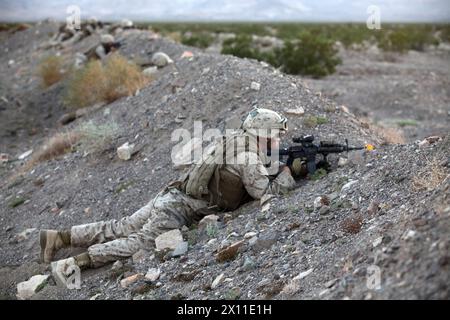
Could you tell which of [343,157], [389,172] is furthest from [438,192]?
[343,157]

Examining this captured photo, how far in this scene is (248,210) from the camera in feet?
17.9

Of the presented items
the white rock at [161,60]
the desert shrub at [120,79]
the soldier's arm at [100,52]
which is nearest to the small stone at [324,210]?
the desert shrub at [120,79]

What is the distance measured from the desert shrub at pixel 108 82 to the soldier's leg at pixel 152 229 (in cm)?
593

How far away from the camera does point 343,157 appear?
5.98m

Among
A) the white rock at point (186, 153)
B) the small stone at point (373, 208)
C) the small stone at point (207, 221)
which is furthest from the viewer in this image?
the white rock at point (186, 153)

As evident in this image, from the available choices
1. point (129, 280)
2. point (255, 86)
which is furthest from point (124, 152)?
point (129, 280)

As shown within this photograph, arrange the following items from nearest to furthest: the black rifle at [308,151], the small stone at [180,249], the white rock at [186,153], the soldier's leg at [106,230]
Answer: the small stone at [180,249]
the soldier's leg at [106,230]
the black rifle at [308,151]
the white rock at [186,153]

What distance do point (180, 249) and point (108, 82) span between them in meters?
6.96

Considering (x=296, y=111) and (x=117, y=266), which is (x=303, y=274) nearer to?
(x=117, y=266)

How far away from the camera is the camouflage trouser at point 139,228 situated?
5258mm

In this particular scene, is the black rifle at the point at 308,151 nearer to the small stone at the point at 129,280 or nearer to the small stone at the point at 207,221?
the small stone at the point at 207,221

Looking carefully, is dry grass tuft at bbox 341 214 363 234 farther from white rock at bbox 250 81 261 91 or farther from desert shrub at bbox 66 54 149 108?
desert shrub at bbox 66 54 149 108

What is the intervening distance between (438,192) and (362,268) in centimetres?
81

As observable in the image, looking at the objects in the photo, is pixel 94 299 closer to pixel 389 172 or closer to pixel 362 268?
pixel 362 268
